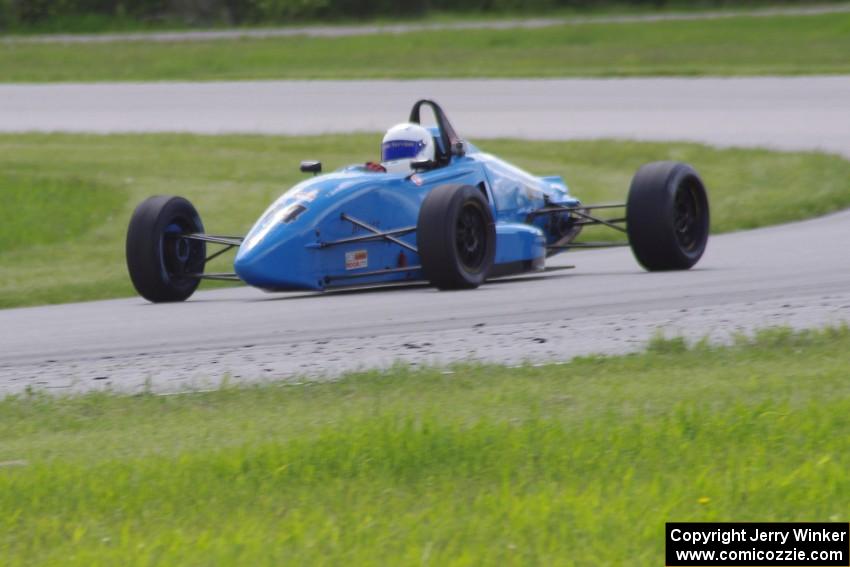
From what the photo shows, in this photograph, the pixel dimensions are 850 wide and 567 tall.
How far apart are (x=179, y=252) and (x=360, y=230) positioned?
68.7 inches

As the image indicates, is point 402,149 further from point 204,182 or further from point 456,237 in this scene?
point 204,182

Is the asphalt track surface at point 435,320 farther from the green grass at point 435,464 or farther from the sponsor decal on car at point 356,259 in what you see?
the green grass at point 435,464

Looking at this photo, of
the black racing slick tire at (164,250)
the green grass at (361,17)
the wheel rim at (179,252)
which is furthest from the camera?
the green grass at (361,17)

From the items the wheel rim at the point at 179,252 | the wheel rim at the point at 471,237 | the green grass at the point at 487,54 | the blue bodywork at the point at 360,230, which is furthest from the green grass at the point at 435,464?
the green grass at the point at 487,54

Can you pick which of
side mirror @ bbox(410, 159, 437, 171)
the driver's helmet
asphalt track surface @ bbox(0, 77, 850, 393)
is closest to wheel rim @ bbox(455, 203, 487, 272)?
asphalt track surface @ bbox(0, 77, 850, 393)

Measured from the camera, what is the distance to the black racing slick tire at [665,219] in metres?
12.5

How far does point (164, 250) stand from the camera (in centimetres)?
1284

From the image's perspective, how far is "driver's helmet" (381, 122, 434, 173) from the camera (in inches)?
514

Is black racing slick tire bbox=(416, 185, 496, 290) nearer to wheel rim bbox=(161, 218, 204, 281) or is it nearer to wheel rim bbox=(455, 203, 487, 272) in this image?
wheel rim bbox=(455, 203, 487, 272)

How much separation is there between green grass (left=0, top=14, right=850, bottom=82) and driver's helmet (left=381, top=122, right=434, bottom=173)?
19.8 m

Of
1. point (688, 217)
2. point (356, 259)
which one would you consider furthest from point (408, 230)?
point (688, 217)

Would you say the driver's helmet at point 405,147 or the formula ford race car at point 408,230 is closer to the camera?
the formula ford race car at point 408,230

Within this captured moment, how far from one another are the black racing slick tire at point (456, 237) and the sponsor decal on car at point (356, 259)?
0.57 metres

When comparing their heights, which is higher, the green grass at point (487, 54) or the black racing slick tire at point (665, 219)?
the green grass at point (487, 54)
